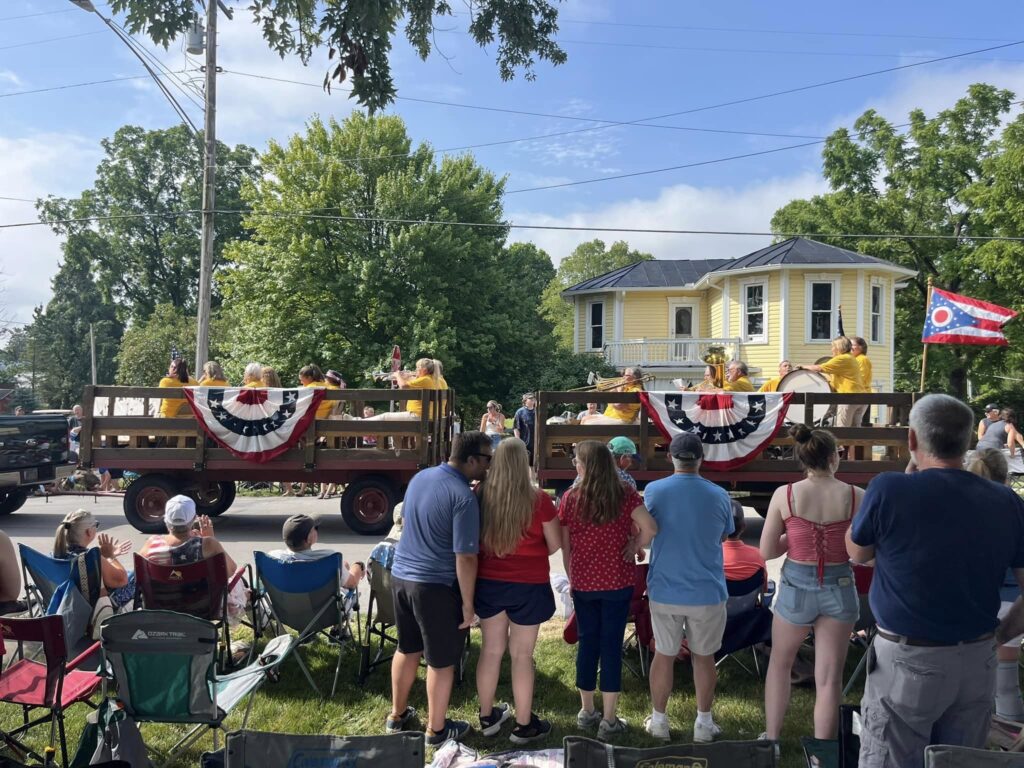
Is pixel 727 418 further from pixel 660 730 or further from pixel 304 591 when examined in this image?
pixel 304 591

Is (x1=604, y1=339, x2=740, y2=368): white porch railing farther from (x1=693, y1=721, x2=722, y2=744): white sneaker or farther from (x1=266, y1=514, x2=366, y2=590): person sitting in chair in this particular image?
(x1=693, y1=721, x2=722, y2=744): white sneaker

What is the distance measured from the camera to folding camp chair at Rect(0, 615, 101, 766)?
3562 millimetres

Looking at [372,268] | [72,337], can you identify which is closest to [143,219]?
[72,337]

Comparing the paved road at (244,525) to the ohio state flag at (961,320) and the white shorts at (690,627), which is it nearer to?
the ohio state flag at (961,320)

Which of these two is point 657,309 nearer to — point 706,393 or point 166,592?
point 706,393

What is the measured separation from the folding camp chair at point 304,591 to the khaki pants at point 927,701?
3.19 m

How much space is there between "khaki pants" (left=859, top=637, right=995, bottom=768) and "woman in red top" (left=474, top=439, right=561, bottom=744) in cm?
170

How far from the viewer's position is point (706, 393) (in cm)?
871

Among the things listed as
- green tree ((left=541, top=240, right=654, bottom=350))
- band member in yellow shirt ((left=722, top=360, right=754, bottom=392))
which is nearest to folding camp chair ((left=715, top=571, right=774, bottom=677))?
band member in yellow shirt ((left=722, top=360, right=754, bottom=392))

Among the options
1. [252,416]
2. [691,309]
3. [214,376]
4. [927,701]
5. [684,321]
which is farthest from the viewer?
[684,321]

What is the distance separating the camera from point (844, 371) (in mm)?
8969

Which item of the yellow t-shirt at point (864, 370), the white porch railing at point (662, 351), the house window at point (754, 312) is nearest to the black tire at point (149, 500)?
the yellow t-shirt at point (864, 370)

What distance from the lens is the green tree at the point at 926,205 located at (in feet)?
90.7

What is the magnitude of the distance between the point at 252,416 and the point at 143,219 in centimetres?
4428
